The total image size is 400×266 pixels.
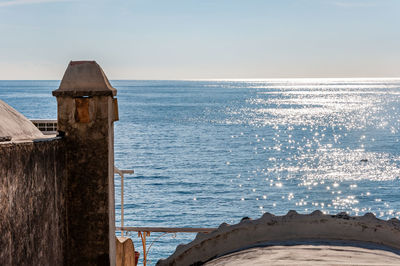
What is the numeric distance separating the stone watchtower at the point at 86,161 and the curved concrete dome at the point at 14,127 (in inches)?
18.5

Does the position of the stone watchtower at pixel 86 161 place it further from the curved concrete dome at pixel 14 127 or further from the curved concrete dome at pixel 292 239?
the curved concrete dome at pixel 292 239

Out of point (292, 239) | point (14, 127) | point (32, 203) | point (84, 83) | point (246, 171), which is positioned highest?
point (84, 83)

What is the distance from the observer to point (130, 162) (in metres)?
59.5

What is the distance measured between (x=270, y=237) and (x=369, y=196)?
41.8 meters

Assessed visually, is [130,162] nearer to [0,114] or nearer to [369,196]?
[369,196]

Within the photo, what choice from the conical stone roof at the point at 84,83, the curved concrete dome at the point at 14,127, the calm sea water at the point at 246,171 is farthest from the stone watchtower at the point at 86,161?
the calm sea water at the point at 246,171

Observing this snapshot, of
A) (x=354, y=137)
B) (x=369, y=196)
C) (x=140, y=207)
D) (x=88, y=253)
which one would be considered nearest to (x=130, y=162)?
(x=140, y=207)

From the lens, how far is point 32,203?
19.1 feet

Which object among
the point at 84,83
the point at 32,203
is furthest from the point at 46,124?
the point at 32,203

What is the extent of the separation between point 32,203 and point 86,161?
124 cm

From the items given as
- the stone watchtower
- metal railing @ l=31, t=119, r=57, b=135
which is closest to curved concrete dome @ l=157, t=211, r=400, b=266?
the stone watchtower

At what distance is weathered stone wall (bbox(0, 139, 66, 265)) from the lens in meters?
5.25

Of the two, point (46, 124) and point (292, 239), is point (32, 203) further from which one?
point (46, 124)

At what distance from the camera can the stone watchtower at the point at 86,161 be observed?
6.91 m
